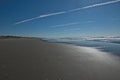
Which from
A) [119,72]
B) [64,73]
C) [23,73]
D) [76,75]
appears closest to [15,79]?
[23,73]

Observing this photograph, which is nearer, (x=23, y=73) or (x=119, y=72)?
(x=23, y=73)

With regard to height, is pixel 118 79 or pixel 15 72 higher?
pixel 15 72

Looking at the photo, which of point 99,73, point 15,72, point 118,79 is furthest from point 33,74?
point 118,79

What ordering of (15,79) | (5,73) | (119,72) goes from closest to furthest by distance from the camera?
(15,79) → (5,73) → (119,72)

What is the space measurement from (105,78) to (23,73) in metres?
3.44

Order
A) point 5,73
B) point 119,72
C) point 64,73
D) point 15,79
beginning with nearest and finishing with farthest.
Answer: point 15,79 < point 5,73 < point 64,73 < point 119,72

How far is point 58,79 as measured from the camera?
5.28m

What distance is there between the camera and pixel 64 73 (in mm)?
6039

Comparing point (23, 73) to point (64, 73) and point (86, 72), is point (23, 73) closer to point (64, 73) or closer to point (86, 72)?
point (64, 73)

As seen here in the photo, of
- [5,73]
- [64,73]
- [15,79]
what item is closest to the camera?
[15,79]

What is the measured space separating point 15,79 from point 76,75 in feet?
8.25

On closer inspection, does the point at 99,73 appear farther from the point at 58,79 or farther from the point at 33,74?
Result: the point at 33,74

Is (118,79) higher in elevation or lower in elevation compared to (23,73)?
lower

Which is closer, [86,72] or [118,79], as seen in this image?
[118,79]
